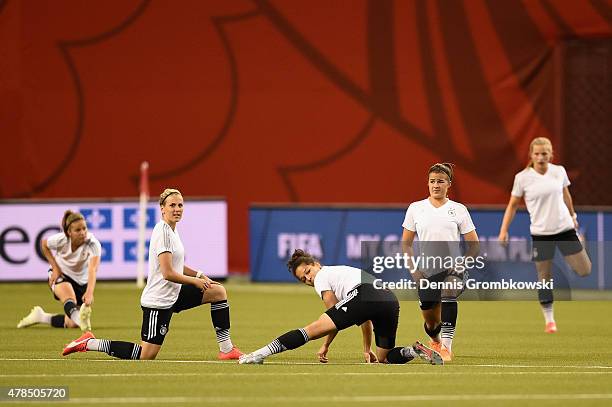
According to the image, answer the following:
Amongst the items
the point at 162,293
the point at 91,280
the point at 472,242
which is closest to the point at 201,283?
the point at 162,293

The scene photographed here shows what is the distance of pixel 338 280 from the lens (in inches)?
429

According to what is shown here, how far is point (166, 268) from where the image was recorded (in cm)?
1123

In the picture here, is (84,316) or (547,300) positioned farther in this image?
(547,300)

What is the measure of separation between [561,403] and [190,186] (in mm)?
16703

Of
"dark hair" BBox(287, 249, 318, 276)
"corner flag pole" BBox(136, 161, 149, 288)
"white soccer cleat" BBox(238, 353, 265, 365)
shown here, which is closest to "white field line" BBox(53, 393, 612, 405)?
"white soccer cleat" BBox(238, 353, 265, 365)

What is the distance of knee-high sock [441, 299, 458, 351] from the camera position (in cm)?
1170

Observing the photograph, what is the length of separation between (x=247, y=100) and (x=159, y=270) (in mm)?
13779

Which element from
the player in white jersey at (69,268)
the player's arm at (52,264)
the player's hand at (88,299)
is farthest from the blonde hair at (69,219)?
the player's hand at (88,299)

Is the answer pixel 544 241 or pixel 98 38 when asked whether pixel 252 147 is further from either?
pixel 544 241

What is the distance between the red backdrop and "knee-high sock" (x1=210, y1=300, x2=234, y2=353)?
42.5 feet

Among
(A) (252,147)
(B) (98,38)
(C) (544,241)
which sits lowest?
(C) (544,241)

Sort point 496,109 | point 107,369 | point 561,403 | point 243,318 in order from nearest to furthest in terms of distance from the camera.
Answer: point 561,403 < point 107,369 < point 243,318 < point 496,109

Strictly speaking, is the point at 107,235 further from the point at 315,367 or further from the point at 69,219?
the point at 315,367

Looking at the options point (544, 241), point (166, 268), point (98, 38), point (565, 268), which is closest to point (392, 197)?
point (98, 38)
